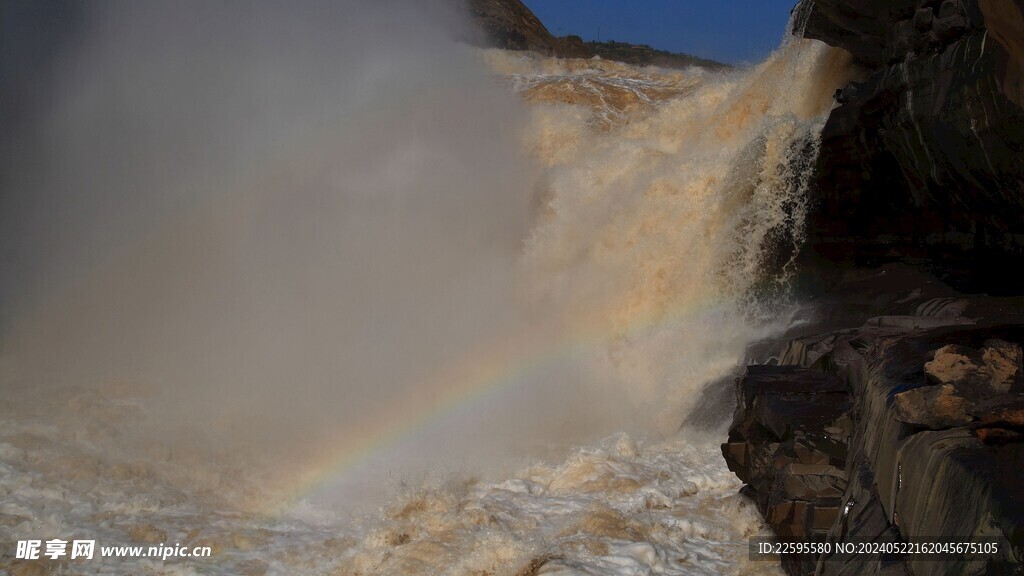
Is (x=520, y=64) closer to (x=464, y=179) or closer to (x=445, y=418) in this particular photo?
(x=464, y=179)

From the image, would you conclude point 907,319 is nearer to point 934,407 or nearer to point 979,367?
point 979,367

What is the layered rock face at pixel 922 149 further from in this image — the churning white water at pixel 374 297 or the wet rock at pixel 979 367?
the wet rock at pixel 979 367

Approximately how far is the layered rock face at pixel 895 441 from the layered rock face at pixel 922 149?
37.4 inches

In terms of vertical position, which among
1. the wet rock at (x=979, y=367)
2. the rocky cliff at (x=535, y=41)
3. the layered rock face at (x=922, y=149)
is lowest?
the wet rock at (x=979, y=367)

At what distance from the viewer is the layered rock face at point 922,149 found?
6.58 metres

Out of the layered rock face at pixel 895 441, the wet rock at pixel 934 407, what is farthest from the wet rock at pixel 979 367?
the wet rock at pixel 934 407

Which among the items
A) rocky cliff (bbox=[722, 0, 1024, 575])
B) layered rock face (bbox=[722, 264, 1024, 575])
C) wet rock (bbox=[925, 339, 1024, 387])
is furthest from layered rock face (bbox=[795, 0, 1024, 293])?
wet rock (bbox=[925, 339, 1024, 387])

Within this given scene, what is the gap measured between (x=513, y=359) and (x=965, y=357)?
7984mm

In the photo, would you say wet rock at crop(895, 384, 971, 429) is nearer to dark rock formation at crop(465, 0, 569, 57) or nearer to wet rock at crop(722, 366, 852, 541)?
wet rock at crop(722, 366, 852, 541)

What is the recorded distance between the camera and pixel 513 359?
1148 centimetres

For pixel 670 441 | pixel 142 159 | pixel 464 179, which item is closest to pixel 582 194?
pixel 464 179

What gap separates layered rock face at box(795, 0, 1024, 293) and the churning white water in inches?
21.8

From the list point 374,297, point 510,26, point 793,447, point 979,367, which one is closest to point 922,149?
point 793,447

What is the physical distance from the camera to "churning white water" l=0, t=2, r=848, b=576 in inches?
244
